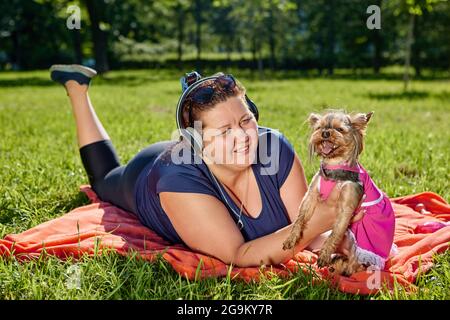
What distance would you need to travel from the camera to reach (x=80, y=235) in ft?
12.7

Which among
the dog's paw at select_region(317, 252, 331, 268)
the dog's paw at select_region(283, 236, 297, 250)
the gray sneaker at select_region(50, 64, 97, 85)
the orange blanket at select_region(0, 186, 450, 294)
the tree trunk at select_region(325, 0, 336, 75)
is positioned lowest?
the orange blanket at select_region(0, 186, 450, 294)

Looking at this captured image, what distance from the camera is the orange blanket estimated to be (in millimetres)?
3230

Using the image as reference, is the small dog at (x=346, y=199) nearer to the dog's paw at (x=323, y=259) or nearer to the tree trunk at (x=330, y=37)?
the dog's paw at (x=323, y=259)

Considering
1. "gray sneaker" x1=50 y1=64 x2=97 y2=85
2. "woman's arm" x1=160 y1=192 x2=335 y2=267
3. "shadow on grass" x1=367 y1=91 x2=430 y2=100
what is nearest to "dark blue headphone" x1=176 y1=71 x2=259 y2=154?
"woman's arm" x1=160 y1=192 x2=335 y2=267

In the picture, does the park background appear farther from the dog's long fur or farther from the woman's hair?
the woman's hair

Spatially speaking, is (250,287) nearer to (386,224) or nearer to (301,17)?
(386,224)

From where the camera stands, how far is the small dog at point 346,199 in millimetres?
2699

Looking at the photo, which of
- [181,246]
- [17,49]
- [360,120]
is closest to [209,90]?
[360,120]

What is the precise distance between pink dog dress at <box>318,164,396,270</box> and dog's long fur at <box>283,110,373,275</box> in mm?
103

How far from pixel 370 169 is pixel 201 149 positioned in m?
3.05

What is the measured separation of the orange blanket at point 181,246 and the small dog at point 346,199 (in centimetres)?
14

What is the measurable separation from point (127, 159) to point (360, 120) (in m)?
4.25

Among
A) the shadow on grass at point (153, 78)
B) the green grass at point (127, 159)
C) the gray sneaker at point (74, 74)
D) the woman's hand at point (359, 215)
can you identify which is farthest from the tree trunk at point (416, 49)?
the woman's hand at point (359, 215)
